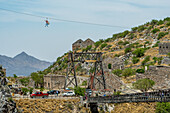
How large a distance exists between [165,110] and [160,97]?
6.78 metres

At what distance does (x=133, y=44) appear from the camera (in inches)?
5103

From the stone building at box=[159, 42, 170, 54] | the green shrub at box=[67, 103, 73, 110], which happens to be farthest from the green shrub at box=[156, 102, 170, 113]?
the stone building at box=[159, 42, 170, 54]

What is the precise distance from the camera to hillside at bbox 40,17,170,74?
111875mm

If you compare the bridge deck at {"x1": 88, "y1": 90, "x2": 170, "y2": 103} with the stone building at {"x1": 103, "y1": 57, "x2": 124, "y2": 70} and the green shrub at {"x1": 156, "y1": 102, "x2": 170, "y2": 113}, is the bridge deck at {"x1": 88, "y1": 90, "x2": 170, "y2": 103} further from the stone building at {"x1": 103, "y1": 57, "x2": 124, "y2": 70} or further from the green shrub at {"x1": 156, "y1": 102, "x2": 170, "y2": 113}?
the stone building at {"x1": 103, "y1": 57, "x2": 124, "y2": 70}

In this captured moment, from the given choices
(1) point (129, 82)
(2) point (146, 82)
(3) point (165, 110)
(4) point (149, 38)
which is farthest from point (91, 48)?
(3) point (165, 110)

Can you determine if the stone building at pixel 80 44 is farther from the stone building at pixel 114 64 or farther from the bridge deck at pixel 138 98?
the bridge deck at pixel 138 98

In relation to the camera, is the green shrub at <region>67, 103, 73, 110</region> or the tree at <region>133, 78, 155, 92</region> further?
the tree at <region>133, 78, 155, 92</region>

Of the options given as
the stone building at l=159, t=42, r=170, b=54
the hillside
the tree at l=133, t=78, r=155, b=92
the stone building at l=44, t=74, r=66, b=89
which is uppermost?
the hillside

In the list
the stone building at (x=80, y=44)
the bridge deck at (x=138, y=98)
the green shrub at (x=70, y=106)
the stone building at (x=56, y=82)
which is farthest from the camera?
the stone building at (x=80, y=44)

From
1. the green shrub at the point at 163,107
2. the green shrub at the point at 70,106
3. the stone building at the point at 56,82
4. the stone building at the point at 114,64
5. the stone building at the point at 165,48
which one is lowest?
the green shrub at the point at 163,107

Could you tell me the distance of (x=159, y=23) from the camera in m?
155

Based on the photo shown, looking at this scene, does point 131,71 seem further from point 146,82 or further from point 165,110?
point 165,110

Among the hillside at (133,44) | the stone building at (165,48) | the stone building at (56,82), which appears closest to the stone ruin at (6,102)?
the stone building at (56,82)

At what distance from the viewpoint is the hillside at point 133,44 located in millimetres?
111875
